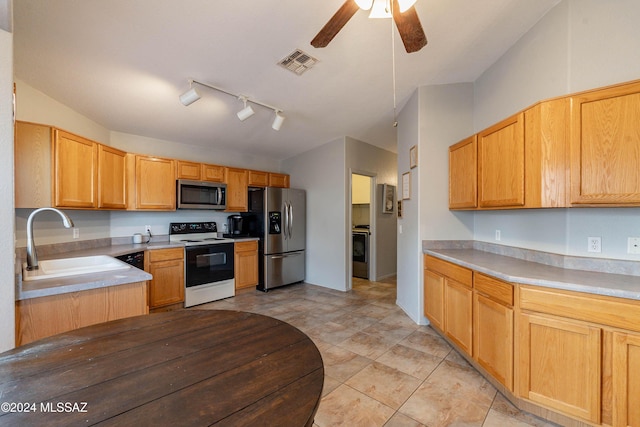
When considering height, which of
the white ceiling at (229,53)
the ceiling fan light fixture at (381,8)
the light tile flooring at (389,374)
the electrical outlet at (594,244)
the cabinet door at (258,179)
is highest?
the white ceiling at (229,53)

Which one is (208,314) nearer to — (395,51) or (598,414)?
(598,414)

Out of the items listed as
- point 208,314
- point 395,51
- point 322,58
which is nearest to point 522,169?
point 395,51

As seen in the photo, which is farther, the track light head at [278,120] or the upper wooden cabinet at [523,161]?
the track light head at [278,120]

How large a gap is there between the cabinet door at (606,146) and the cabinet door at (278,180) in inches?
161

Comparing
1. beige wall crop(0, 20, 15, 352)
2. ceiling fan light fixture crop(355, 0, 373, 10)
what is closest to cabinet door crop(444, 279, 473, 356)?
ceiling fan light fixture crop(355, 0, 373, 10)

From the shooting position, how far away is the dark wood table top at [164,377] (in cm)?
63

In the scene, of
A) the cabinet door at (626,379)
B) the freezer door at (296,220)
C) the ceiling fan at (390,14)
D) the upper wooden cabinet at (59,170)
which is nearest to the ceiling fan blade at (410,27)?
the ceiling fan at (390,14)

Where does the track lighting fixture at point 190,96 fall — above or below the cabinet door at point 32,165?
above

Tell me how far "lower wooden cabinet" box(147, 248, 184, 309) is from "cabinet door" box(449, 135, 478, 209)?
138 inches

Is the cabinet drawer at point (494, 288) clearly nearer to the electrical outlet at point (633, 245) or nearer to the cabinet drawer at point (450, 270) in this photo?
the cabinet drawer at point (450, 270)

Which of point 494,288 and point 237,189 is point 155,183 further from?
point 494,288

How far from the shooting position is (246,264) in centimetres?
429

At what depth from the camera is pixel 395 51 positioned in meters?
2.38

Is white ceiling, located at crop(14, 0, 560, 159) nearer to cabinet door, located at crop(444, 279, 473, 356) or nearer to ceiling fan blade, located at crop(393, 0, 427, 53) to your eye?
ceiling fan blade, located at crop(393, 0, 427, 53)
